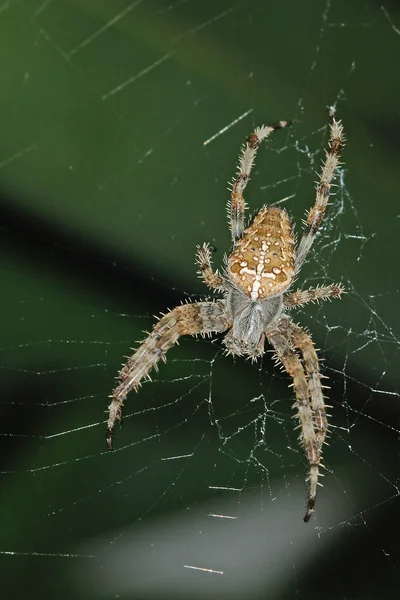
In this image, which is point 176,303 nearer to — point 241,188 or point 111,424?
point 241,188

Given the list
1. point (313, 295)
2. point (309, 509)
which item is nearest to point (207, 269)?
point (313, 295)

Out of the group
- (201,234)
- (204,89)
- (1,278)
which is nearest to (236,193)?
(201,234)

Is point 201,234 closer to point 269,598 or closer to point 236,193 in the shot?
point 236,193

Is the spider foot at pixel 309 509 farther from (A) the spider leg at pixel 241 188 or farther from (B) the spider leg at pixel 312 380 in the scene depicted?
(A) the spider leg at pixel 241 188

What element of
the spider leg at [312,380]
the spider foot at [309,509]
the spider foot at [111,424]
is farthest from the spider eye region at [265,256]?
the spider foot at [309,509]

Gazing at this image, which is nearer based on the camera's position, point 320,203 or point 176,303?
point 320,203

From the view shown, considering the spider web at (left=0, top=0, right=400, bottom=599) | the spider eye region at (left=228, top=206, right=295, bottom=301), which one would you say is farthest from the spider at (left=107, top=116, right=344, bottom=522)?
the spider web at (left=0, top=0, right=400, bottom=599)

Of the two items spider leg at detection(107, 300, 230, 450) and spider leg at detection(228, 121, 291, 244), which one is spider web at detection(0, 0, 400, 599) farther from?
spider leg at detection(228, 121, 291, 244)
